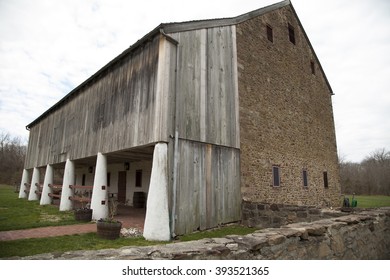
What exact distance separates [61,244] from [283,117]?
11.7 meters

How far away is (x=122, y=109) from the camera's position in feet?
32.9

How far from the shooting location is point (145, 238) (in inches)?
288

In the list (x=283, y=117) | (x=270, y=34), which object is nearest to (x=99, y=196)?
(x=283, y=117)

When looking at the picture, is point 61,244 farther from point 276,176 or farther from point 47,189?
point 47,189

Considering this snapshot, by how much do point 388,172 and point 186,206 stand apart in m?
44.5

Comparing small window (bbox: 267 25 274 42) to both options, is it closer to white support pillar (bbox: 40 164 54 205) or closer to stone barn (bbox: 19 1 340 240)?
stone barn (bbox: 19 1 340 240)

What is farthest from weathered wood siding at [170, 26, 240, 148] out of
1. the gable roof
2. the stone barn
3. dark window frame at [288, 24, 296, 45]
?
dark window frame at [288, 24, 296, 45]

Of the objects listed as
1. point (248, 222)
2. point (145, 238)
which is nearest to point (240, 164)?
point (248, 222)

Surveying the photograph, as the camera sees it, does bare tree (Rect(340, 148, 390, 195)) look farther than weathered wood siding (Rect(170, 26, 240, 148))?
Yes

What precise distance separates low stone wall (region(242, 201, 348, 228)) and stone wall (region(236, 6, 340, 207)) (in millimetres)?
807

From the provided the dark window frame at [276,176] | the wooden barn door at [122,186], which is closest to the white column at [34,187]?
the wooden barn door at [122,186]

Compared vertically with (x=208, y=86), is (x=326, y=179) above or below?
below

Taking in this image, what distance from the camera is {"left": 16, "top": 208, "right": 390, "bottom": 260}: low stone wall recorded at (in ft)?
10.9

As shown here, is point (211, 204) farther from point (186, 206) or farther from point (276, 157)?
point (276, 157)
